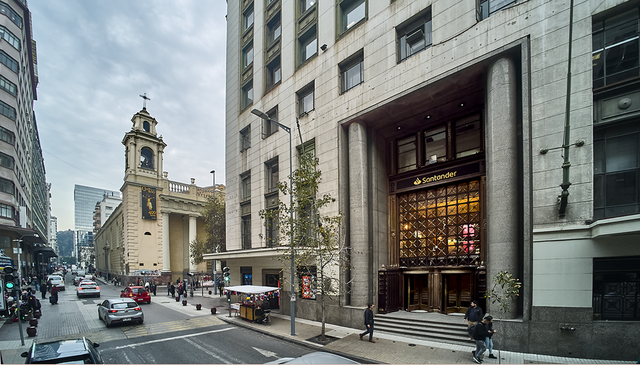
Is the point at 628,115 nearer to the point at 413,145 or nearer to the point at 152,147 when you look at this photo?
the point at 413,145

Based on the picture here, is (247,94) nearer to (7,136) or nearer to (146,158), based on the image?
(7,136)

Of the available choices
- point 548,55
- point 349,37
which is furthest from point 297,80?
point 548,55

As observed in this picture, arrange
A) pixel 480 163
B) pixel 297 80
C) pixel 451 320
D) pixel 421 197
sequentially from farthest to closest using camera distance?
pixel 297 80 → pixel 421 197 → pixel 480 163 → pixel 451 320

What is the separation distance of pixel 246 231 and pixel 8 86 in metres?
32.9

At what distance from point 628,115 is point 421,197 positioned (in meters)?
9.54

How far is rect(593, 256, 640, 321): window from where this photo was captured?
390 inches

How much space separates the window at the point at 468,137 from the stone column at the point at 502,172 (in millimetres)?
3358

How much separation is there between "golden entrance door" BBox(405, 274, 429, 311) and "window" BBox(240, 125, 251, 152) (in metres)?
16.7

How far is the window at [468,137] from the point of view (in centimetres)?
1623

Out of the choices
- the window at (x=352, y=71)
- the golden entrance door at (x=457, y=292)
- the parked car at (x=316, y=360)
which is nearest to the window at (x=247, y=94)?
the window at (x=352, y=71)

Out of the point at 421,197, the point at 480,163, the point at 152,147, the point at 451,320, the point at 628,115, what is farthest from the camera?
the point at 152,147

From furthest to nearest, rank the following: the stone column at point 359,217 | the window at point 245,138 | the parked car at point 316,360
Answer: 1. the window at point 245,138
2. the stone column at point 359,217
3. the parked car at point 316,360

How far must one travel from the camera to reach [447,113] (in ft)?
55.5

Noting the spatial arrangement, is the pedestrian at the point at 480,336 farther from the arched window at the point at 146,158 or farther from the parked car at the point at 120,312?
the arched window at the point at 146,158
